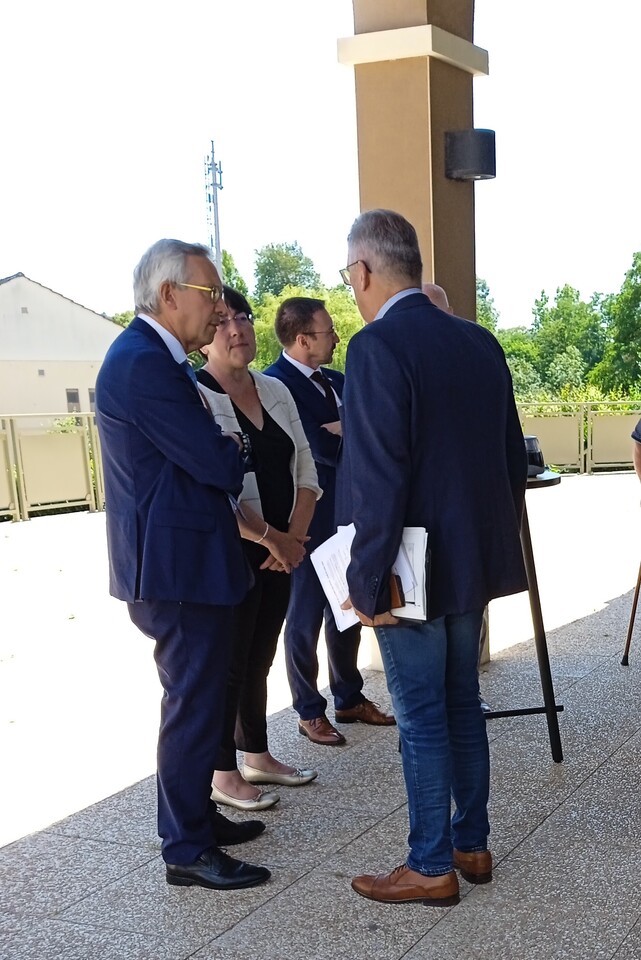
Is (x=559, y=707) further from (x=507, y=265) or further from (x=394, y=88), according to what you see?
(x=507, y=265)

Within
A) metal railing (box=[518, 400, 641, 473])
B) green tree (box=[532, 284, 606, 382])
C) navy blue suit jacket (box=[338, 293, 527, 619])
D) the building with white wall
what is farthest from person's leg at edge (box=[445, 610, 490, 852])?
green tree (box=[532, 284, 606, 382])

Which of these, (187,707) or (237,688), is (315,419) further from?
(187,707)

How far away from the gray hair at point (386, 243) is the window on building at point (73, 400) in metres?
49.5

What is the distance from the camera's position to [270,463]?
13.0 feet

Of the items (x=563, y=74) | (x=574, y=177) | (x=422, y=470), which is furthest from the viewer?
(x=574, y=177)

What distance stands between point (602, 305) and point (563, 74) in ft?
47.6

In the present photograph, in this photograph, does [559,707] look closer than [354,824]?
No

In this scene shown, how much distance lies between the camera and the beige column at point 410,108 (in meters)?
5.01

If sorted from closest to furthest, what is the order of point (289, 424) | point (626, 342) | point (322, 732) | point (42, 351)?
point (289, 424), point (322, 732), point (626, 342), point (42, 351)

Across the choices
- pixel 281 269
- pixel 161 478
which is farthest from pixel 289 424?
pixel 281 269

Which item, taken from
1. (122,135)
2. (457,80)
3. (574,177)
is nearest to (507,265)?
(574,177)

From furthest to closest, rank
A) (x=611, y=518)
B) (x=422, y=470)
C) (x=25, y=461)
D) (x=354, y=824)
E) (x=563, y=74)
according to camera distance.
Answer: (x=563, y=74)
(x=25, y=461)
(x=611, y=518)
(x=354, y=824)
(x=422, y=470)

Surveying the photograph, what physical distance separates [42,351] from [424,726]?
50.0 meters

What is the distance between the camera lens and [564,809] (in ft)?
12.2
